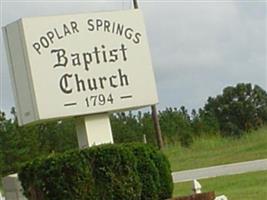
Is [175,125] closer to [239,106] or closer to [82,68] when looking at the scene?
[239,106]

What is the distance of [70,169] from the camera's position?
10.5 m

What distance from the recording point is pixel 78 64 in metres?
11.5

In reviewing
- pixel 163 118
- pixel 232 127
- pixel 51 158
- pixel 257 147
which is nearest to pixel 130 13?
pixel 51 158

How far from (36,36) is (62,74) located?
1.89 feet

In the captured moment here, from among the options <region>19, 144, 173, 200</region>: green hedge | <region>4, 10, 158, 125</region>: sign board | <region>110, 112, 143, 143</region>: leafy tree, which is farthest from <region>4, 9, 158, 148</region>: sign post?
<region>110, 112, 143, 143</region>: leafy tree

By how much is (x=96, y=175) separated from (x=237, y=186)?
9324 mm

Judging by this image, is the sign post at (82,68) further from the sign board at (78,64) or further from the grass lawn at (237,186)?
the grass lawn at (237,186)

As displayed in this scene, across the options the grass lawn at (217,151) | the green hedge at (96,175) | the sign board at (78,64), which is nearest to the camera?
the green hedge at (96,175)

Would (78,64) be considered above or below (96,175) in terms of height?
above

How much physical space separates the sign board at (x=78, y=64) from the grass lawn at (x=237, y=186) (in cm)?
498

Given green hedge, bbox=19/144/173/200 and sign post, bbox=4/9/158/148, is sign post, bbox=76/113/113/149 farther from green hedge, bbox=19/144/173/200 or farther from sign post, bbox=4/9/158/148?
green hedge, bbox=19/144/173/200

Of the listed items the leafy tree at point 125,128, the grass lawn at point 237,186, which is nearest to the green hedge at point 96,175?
the grass lawn at point 237,186

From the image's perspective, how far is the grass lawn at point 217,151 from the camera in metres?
31.1

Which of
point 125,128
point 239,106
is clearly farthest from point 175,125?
point 239,106
